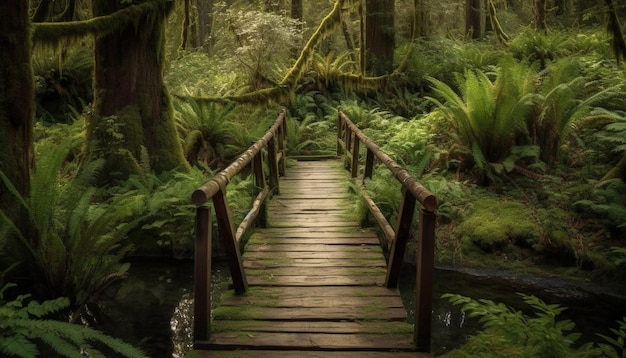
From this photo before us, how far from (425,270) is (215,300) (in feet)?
9.97

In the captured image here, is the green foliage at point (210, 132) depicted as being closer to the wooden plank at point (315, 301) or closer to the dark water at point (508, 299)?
the dark water at point (508, 299)

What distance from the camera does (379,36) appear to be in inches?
576

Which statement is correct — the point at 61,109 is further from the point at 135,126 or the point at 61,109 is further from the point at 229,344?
the point at 229,344

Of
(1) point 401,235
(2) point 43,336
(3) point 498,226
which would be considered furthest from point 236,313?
(3) point 498,226

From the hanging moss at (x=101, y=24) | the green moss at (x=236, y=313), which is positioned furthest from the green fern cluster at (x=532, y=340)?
the hanging moss at (x=101, y=24)

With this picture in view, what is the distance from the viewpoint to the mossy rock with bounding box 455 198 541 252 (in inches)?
276

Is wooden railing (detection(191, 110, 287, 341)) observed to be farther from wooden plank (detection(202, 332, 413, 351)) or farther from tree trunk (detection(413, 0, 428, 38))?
tree trunk (detection(413, 0, 428, 38))

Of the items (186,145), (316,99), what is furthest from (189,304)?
(316,99)

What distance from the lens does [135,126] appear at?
7988mm

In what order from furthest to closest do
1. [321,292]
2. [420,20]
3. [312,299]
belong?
[420,20] → [321,292] → [312,299]

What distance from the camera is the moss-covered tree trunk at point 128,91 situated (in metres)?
7.72

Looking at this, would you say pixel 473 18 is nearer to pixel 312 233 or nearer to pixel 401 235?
pixel 312 233

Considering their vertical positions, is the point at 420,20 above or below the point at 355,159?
above

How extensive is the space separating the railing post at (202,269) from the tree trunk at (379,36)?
11947mm
